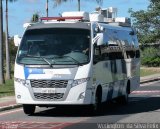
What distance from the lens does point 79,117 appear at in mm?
17047

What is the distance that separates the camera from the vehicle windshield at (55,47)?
16.9 metres

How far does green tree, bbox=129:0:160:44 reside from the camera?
204ft

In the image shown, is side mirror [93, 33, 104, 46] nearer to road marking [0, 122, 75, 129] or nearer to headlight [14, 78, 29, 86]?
headlight [14, 78, 29, 86]

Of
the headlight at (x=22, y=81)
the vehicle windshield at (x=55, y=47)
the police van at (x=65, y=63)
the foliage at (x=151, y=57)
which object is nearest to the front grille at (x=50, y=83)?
the police van at (x=65, y=63)

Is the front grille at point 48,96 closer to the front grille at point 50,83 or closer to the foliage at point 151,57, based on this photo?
the front grille at point 50,83

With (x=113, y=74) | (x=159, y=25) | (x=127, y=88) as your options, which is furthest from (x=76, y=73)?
(x=159, y=25)

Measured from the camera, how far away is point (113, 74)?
64.0 ft

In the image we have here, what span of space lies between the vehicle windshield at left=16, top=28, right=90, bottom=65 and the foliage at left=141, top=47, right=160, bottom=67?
1767 inches

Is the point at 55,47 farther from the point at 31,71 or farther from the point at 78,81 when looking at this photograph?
the point at 78,81

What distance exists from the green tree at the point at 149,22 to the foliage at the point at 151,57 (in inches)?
68.2

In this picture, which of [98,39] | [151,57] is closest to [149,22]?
[151,57]

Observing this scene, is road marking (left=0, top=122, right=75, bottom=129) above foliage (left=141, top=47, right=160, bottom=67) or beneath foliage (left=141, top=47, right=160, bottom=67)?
above

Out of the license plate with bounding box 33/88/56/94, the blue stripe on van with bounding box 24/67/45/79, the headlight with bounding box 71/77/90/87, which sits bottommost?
the license plate with bounding box 33/88/56/94

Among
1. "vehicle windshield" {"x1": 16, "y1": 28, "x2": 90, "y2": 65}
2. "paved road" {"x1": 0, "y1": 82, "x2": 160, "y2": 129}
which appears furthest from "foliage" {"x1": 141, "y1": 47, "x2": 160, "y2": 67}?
"vehicle windshield" {"x1": 16, "y1": 28, "x2": 90, "y2": 65}
